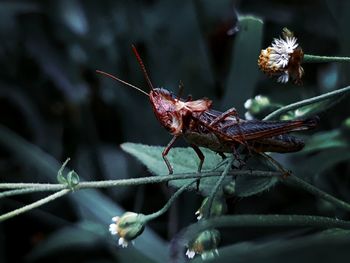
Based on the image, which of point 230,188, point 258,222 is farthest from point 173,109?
point 258,222

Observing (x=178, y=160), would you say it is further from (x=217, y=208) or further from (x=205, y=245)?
(x=205, y=245)

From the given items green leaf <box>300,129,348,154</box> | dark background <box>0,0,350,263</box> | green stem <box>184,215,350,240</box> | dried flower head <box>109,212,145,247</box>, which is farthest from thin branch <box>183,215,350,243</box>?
dark background <box>0,0,350,263</box>

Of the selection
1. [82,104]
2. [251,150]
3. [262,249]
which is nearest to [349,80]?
[251,150]

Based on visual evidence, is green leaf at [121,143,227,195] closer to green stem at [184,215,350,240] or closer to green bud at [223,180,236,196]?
green bud at [223,180,236,196]

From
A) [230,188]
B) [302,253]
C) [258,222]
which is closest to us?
[302,253]

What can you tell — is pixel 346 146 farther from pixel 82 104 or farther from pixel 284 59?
pixel 82 104

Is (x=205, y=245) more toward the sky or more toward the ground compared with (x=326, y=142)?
more toward the ground
